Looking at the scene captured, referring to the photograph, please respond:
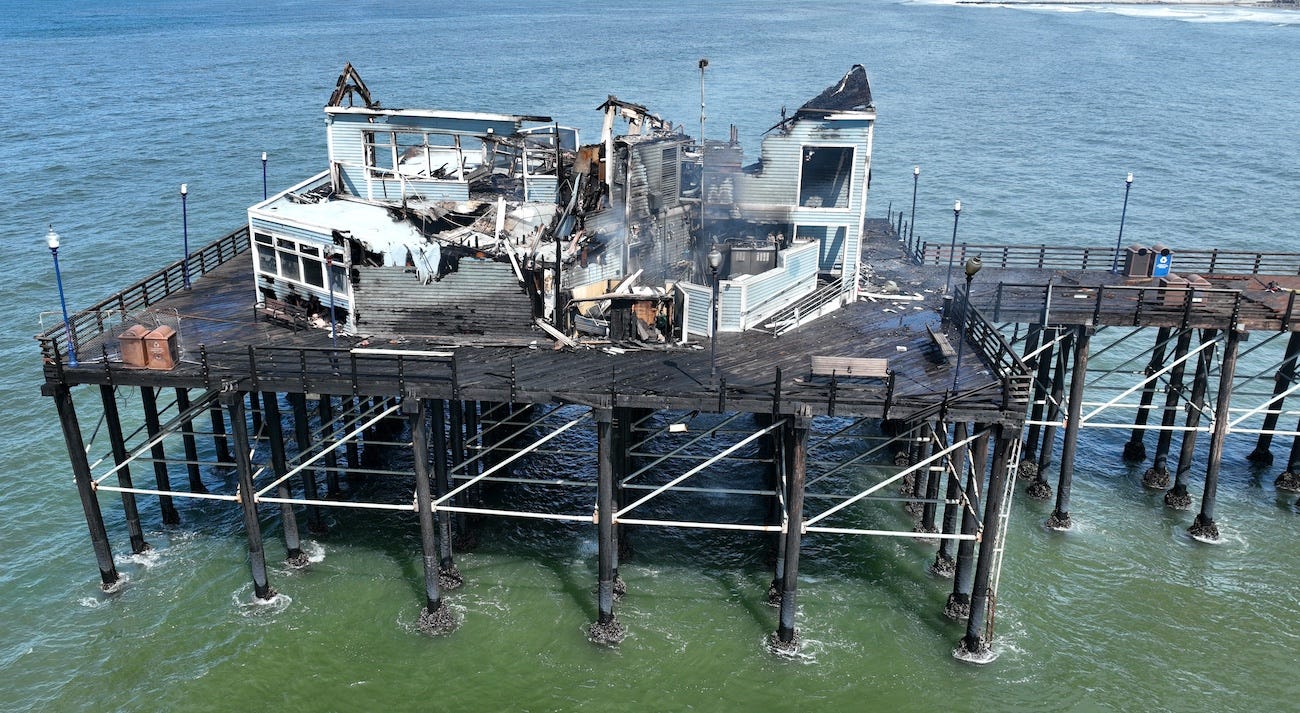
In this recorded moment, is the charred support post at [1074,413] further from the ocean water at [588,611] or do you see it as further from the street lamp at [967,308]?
the street lamp at [967,308]

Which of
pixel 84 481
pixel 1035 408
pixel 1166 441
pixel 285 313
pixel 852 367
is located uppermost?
pixel 852 367

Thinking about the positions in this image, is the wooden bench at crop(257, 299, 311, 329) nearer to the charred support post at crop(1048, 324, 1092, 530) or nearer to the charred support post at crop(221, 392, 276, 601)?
the charred support post at crop(221, 392, 276, 601)

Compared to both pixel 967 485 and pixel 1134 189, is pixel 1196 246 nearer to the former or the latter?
pixel 1134 189

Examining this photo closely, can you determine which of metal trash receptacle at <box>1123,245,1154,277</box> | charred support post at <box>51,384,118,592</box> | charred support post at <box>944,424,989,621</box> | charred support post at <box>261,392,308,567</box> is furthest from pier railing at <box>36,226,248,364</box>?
metal trash receptacle at <box>1123,245,1154,277</box>

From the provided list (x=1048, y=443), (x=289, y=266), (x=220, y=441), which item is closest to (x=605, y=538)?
(x=289, y=266)

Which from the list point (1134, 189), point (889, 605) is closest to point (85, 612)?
point (889, 605)

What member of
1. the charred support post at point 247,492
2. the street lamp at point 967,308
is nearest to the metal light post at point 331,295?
the charred support post at point 247,492

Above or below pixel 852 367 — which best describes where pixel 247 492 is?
below

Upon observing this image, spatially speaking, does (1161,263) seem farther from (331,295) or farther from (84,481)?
(84,481)
